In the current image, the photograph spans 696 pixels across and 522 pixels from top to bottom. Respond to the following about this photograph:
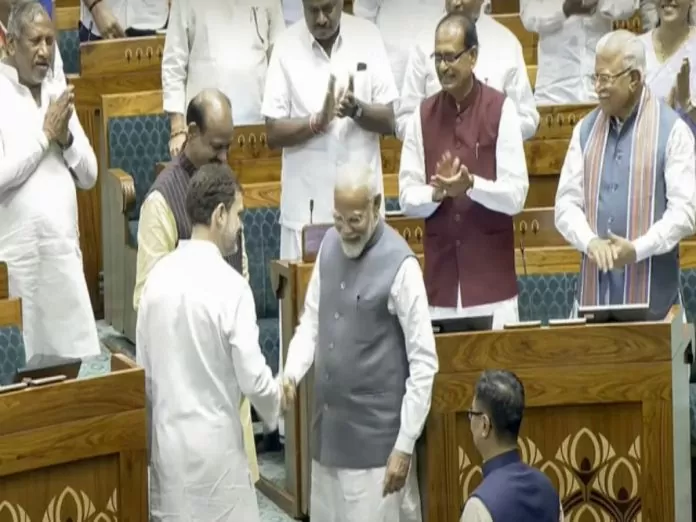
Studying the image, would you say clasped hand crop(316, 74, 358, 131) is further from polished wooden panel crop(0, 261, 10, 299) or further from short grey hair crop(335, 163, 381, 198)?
polished wooden panel crop(0, 261, 10, 299)

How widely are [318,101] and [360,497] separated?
167 cm

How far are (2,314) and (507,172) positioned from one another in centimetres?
143

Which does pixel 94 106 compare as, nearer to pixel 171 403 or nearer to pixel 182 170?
pixel 182 170

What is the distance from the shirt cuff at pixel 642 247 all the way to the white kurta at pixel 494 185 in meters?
0.36

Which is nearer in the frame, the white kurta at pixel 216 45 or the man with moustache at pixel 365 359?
the man with moustache at pixel 365 359

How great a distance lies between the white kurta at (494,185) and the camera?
14.3 ft

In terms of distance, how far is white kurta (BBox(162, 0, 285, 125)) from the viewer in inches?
227

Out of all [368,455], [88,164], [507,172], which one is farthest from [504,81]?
[368,455]

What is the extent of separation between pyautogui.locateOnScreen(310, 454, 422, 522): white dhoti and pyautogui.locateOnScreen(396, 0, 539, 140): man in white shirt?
5.14ft

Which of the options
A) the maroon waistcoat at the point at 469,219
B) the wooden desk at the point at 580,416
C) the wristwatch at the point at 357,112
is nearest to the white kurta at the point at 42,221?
the wristwatch at the point at 357,112

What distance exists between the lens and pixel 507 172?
4406mm

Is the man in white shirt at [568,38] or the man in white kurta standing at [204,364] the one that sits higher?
the man in white shirt at [568,38]

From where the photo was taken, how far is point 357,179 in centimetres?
391

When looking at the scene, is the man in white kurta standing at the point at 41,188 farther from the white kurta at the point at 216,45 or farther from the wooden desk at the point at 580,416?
the wooden desk at the point at 580,416
